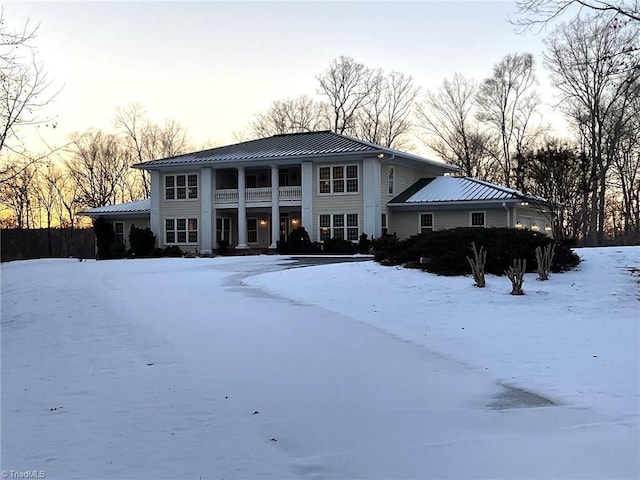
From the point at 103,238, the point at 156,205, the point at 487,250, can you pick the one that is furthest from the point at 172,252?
the point at 487,250

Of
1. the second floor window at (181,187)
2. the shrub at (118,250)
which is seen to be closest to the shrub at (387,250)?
the second floor window at (181,187)

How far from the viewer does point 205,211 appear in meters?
35.6

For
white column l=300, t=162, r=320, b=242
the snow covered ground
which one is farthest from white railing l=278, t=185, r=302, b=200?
the snow covered ground

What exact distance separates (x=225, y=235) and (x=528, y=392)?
31.8 metres

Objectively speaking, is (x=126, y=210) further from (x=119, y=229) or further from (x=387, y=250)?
(x=387, y=250)

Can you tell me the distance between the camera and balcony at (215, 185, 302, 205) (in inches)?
1345

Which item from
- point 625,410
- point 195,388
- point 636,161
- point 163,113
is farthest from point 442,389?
point 163,113

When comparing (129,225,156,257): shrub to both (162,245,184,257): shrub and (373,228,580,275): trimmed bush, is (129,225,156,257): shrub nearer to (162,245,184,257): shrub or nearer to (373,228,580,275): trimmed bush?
(162,245,184,257): shrub

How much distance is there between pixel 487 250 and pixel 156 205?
2602 cm

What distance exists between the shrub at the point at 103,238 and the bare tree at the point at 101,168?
74.5ft

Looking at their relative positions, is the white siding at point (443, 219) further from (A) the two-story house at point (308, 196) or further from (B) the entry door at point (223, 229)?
(B) the entry door at point (223, 229)

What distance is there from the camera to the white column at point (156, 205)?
120 ft

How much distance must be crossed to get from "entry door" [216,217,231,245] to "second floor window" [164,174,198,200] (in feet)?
6.70

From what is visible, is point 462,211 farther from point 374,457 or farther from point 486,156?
point 374,457
